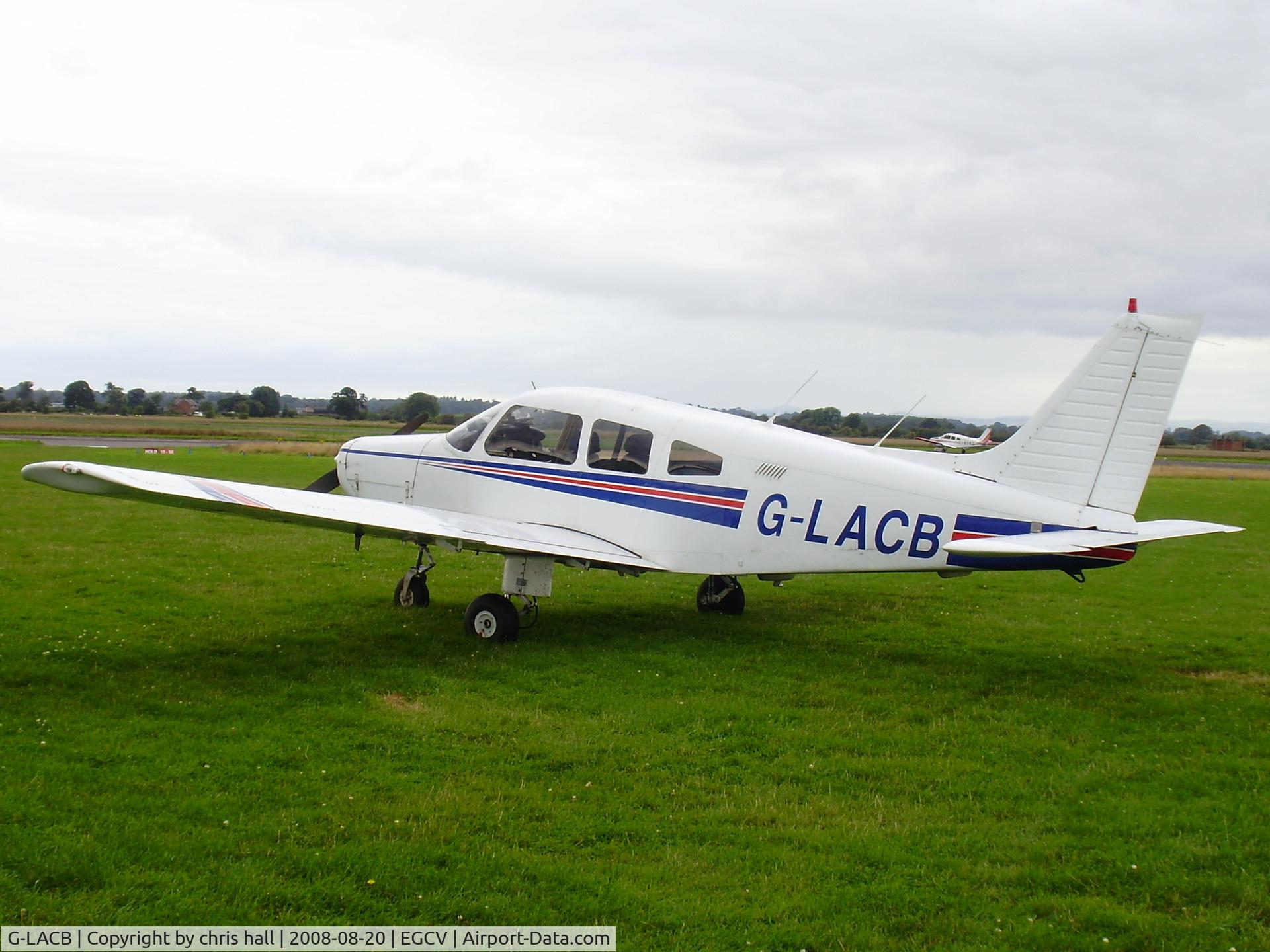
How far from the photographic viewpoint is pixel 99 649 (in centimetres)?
834

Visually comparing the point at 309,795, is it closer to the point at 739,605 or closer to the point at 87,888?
the point at 87,888

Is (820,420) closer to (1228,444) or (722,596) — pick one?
(722,596)

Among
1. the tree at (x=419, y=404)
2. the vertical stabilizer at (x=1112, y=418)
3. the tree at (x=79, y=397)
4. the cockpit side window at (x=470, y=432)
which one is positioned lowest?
the tree at (x=79, y=397)

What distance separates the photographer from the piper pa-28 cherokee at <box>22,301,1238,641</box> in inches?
323

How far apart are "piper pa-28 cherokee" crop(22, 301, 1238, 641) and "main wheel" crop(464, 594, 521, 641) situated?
0.6 inches

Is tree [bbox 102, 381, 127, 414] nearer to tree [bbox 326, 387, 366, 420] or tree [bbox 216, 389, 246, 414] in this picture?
tree [bbox 216, 389, 246, 414]

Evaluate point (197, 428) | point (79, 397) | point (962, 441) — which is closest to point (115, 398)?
point (79, 397)

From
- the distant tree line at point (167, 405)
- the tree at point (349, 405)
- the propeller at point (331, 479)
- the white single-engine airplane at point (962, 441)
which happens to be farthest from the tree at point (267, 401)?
the propeller at point (331, 479)

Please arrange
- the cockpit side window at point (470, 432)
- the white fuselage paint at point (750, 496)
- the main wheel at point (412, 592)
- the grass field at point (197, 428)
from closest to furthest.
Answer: the white fuselage paint at point (750, 496)
the cockpit side window at point (470, 432)
the main wheel at point (412, 592)
the grass field at point (197, 428)

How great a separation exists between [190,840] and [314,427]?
7180 cm

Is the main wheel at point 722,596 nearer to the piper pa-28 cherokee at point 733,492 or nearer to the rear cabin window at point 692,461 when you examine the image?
the piper pa-28 cherokee at point 733,492

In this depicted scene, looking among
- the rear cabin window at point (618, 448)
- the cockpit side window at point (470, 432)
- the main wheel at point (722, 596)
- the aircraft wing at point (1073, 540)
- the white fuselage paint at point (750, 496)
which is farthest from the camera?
the main wheel at point (722, 596)

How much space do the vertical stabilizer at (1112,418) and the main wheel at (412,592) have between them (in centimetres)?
628

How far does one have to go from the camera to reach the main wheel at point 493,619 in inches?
364
